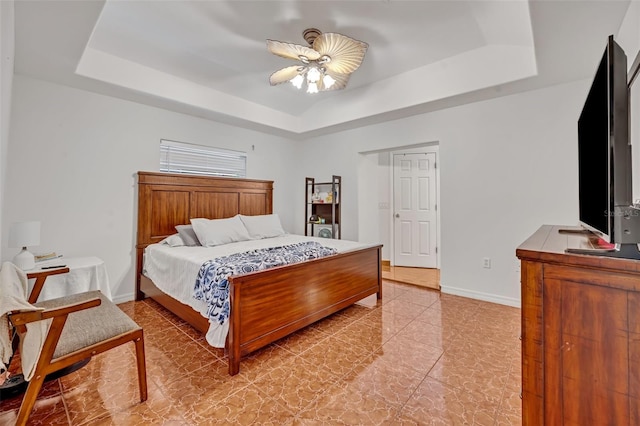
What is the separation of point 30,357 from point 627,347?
89.1 inches

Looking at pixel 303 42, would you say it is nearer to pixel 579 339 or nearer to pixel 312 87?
pixel 312 87

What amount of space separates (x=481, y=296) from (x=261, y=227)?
2.90 m

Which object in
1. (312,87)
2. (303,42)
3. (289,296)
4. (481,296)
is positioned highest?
(303,42)

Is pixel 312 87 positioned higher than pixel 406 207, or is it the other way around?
pixel 312 87

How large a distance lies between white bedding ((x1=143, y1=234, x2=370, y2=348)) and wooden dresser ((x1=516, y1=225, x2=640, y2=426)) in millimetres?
1747

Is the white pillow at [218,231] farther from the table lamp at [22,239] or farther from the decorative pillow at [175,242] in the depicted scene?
the table lamp at [22,239]

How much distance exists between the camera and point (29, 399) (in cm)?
129

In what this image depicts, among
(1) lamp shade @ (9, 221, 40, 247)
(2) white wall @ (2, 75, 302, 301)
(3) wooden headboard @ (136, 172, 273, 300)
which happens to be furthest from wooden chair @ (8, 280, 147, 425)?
(3) wooden headboard @ (136, 172, 273, 300)

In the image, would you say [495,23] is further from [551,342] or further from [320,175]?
[320,175]

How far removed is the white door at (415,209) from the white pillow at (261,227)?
2.28 m

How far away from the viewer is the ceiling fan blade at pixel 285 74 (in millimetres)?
2697

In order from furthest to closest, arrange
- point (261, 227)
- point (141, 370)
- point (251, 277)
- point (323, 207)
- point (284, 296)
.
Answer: point (323, 207) → point (261, 227) → point (284, 296) → point (251, 277) → point (141, 370)

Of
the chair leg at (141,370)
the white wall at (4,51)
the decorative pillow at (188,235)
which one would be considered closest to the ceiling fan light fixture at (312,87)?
the white wall at (4,51)

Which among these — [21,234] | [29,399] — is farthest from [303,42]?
[29,399]
